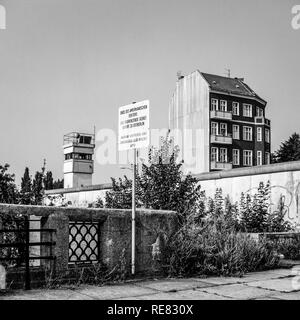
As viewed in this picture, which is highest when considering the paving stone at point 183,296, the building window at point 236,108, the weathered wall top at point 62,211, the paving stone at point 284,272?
the building window at point 236,108

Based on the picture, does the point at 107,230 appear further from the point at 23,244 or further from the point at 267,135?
the point at 267,135

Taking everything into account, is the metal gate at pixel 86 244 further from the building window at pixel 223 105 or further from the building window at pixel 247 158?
the building window at pixel 247 158

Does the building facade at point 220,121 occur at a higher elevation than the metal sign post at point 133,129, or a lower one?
higher

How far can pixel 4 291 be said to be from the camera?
6.27 meters

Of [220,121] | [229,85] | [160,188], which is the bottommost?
[160,188]

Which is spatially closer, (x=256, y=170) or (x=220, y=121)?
(x=256, y=170)

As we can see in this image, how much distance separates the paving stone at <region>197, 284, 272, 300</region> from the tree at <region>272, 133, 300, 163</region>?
212 feet

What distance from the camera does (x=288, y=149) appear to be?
7069 cm

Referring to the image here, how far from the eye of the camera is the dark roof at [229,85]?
6022 centimetres

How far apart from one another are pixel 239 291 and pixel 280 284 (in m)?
1.00

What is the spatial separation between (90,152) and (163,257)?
5964cm

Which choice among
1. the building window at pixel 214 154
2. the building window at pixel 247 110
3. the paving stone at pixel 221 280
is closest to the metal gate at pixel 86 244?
the paving stone at pixel 221 280

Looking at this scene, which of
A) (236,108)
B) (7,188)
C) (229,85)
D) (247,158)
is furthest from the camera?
(247,158)

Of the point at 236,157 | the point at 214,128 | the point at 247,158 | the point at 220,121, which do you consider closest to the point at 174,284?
the point at 214,128
